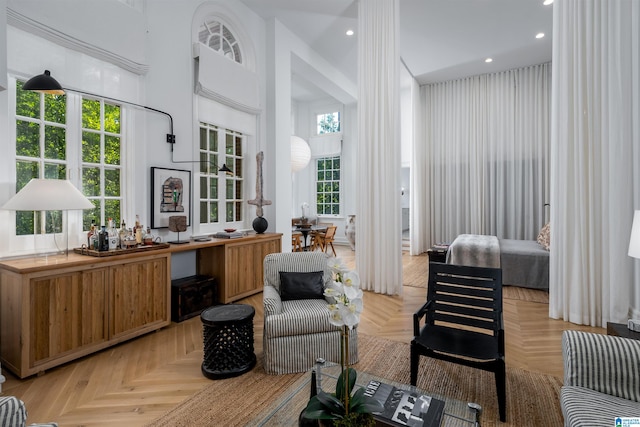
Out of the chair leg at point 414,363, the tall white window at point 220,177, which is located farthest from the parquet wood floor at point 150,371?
the tall white window at point 220,177

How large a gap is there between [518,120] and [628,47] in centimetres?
378

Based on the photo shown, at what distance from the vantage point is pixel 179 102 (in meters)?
3.95

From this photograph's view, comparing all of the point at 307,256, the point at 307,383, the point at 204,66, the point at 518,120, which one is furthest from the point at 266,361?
the point at 518,120

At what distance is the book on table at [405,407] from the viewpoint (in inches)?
53.7

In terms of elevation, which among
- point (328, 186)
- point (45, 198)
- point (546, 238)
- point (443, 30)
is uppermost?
point (443, 30)

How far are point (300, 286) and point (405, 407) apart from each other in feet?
4.82

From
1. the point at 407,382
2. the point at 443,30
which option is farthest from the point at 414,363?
A: the point at 443,30

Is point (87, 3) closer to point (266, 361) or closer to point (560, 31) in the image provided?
point (266, 361)

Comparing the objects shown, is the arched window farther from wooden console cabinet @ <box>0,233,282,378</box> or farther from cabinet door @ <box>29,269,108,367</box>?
cabinet door @ <box>29,269,108,367</box>

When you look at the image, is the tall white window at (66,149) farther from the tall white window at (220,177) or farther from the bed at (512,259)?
the bed at (512,259)

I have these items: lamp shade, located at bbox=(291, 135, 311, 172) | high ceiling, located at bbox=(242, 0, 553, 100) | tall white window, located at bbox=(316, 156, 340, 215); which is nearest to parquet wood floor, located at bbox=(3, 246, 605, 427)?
lamp shade, located at bbox=(291, 135, 311, 172)

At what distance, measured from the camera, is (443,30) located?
5328 mm

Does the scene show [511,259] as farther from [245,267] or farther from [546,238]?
[245,267]

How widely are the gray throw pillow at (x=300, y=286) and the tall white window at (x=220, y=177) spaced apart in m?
2.13
